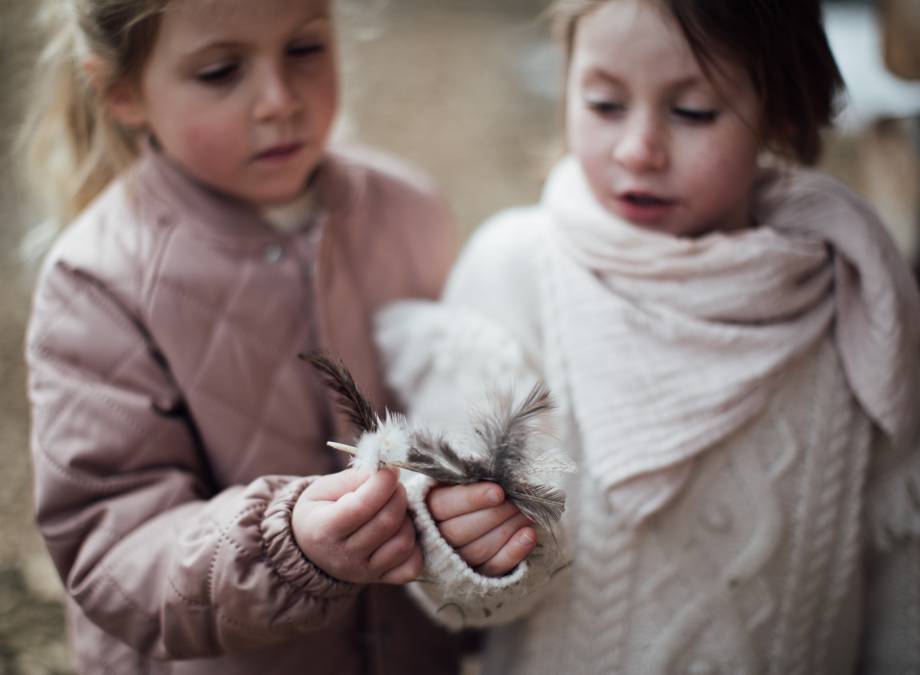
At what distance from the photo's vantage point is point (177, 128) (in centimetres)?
110

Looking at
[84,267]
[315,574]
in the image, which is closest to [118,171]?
[84,267]

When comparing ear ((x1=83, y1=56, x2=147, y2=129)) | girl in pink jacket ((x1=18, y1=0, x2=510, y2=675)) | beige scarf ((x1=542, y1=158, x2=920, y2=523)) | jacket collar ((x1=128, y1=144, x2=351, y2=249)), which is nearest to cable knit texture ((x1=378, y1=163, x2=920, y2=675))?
beige scarf ((x1=542, y1=158, x2=920, y2=523))

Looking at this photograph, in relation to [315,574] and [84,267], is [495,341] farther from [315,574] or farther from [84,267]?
[84,267]

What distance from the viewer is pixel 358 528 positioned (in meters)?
0.82

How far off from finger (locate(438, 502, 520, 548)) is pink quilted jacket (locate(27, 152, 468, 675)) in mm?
165

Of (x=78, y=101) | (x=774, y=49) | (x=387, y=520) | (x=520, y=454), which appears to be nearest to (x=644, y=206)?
(x=774, y=49)

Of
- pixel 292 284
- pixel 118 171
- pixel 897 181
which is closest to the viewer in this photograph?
pixel 292 284

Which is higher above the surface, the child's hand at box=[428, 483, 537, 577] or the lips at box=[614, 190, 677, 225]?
the lips at box=[614, 190, 677, 225]

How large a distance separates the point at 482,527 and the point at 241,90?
0.67m

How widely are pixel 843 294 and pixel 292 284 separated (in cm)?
83

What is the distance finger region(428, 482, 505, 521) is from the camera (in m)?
0.81

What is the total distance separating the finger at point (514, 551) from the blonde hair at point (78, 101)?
0.81m

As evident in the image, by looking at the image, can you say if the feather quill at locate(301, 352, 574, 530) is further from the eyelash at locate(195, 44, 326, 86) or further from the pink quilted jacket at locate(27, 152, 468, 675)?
the eyelash at locate(195, 44, 326, 86)

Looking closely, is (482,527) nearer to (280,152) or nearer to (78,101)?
(280,152)
